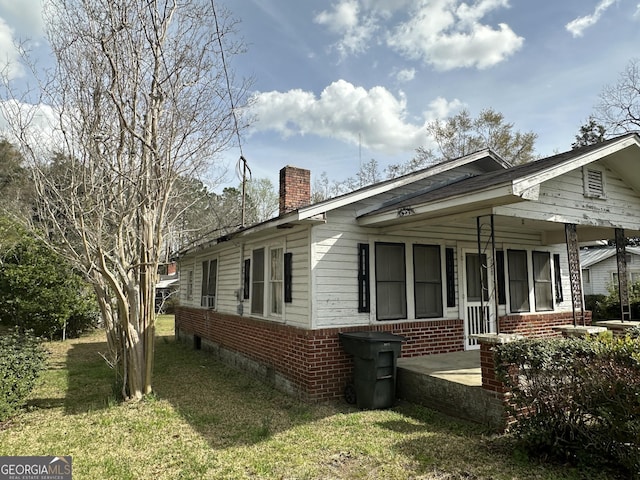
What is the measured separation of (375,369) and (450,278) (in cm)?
287

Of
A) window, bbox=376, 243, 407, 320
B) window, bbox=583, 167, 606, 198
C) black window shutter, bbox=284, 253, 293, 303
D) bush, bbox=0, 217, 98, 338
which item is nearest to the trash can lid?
window, bbox=376, 243, 407, 320

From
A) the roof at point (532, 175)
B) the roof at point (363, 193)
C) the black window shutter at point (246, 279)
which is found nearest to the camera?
the roof at point (532, 175)

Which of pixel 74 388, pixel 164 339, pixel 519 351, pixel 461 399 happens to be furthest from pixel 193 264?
pixel 519 351

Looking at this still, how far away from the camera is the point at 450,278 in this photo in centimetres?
791

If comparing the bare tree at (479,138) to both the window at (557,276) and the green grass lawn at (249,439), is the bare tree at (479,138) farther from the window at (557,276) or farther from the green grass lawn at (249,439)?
the green grass lawn at (249,439)

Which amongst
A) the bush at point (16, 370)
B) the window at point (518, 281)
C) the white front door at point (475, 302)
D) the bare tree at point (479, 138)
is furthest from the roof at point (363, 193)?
the bare tree at point (479, 138)

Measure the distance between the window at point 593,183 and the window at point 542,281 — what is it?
7.77 ft

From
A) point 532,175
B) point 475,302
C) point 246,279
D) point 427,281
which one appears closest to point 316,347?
point 427,281

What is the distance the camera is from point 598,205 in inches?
277

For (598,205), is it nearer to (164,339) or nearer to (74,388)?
(74,388)

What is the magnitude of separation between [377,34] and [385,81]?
3.85ft

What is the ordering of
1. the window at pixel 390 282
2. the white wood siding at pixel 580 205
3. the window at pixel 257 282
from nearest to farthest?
the white wood siding at pixel 580 205 → the window at pixel 390 282 → the window at pixel 257 282

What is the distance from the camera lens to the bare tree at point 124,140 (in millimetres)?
6152

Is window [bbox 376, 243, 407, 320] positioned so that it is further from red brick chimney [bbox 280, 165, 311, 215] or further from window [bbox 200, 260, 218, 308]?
window [bbox 200, 260, 218, 308]
